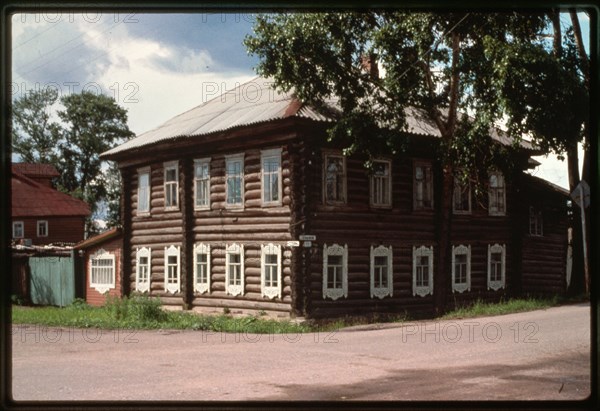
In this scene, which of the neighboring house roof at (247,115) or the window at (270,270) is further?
the window at (270,270)

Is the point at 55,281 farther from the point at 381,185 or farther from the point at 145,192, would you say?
the point at 381,185

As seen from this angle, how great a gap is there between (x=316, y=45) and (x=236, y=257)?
664 cm

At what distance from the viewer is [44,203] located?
836cm

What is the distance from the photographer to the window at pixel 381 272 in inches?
711

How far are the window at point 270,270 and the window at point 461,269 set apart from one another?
19.0 feet

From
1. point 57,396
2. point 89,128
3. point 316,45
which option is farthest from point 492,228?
point 57,396

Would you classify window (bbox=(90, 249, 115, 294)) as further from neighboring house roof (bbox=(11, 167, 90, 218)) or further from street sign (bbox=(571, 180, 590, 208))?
street sign (bbox=(571, 180, 590, 208))

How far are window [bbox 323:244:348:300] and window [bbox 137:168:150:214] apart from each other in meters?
5.67

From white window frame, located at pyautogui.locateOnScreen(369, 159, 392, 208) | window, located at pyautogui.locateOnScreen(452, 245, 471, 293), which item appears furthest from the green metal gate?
window, located at pyautogui.locateOnScreen(452, 245, 471, 293)

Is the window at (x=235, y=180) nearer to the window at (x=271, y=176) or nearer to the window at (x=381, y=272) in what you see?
the window at (x=271, y=176)

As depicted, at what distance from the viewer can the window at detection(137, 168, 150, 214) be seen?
18.5m

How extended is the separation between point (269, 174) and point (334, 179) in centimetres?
178

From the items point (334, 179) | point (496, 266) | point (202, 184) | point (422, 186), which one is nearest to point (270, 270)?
point (334, 179)

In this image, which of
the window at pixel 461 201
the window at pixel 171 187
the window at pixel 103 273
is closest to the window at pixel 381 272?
the window at pixel 461 201
